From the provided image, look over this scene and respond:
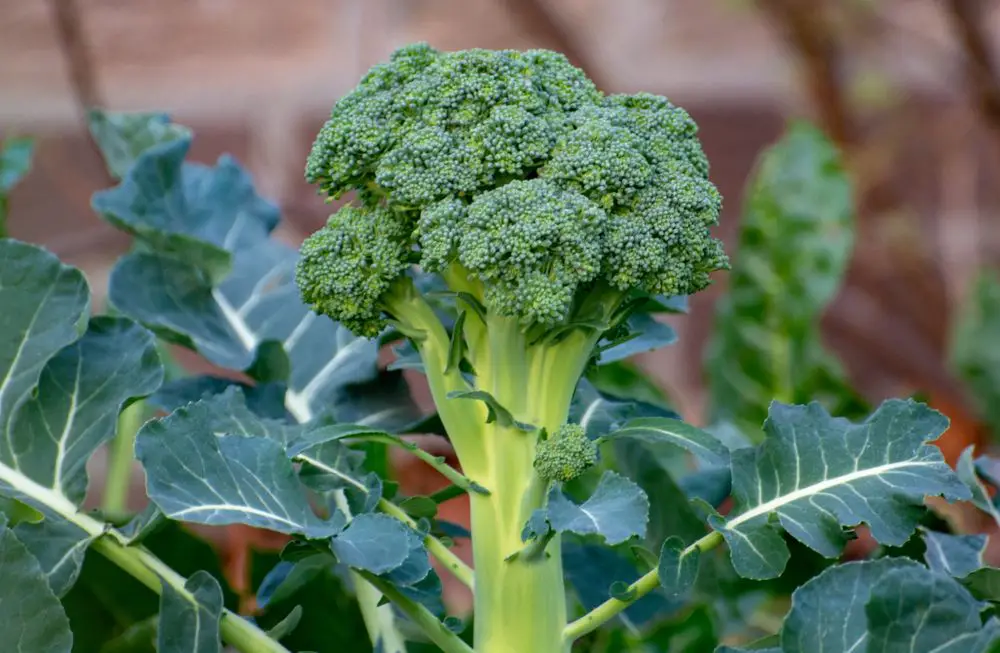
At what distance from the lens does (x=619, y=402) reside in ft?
2.01

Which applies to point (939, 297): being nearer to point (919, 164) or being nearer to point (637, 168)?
point (919, 164)

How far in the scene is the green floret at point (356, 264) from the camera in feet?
1.67

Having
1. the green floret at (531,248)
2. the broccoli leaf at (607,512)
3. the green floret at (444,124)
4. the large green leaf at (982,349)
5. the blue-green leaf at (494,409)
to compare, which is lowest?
the large green leaf at (982,349)

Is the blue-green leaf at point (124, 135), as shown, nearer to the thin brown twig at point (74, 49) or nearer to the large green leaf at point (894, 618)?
the thin brown twig at point (74, 49)

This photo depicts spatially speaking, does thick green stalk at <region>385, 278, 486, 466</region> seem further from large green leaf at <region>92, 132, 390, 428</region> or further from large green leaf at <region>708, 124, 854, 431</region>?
large green leaf at <region>708, 124, 854, 431</region>

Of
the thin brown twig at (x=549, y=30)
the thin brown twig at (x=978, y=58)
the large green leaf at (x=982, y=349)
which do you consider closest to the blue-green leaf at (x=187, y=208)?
the thin brown twig at (x=549, y=30)

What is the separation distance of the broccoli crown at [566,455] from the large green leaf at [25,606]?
0.70ft

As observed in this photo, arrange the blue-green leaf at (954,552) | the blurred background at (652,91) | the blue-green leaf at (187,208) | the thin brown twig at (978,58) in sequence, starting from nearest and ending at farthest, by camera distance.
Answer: the blue-green leaf at (954,552) < the blue-green leaf at (187,208) < the thin brown twig at (978,58) < the blurred background at (652,91)

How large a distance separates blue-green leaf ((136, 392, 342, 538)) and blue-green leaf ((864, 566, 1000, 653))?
23cm

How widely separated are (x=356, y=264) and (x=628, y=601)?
0.20 m

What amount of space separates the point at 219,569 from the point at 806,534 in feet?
1.32

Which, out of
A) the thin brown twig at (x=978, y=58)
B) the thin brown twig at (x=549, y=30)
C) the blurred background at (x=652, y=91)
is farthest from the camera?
the blurred background at (x=652, y=91)

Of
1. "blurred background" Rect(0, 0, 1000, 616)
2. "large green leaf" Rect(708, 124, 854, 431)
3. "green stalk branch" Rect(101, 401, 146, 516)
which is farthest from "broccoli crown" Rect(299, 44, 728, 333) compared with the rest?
"blurred background" Rect(0, 0, 1000, 616)

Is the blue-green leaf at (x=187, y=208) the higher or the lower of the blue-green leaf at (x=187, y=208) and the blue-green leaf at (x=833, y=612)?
the higher
